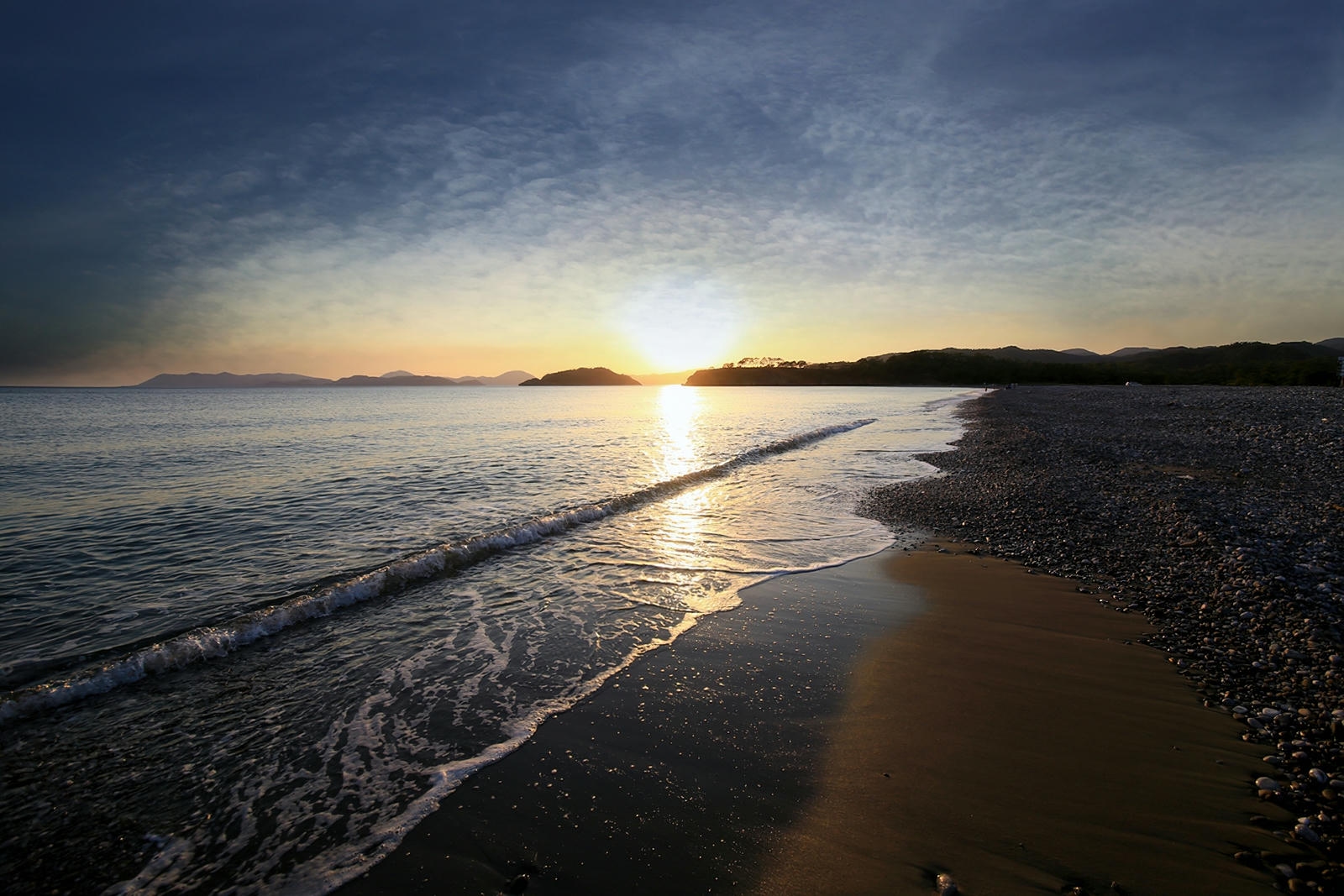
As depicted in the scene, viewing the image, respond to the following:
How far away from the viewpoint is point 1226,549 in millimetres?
8750

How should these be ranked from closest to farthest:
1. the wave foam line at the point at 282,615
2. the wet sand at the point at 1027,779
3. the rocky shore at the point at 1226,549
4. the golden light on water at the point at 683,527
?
the wet sand at the point at 1027,779, the rocky shore at the point at 1226,549, the wave foam line at the point at 282,615, the golden light on water at the point at 683,527

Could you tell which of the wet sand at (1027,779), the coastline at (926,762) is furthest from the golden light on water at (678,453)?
the wet sand at (1027,779)

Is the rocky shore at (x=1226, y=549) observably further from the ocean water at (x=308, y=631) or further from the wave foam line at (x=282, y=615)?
the wave foam line at (x=282, y=615)

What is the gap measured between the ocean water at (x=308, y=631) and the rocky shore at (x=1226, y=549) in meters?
3.50

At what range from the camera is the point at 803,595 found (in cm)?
898

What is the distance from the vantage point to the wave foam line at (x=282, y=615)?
21.1 ft

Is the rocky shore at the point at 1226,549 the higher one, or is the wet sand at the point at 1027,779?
the rocky shore at the point at 1226,549

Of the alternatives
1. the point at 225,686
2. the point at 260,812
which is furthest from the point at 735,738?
the point at 225,686

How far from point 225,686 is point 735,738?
20.0ft

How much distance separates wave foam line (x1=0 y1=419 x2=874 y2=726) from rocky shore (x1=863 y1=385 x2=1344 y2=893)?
29.1 feet

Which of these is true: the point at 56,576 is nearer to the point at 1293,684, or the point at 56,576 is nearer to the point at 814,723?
the point at 814,723

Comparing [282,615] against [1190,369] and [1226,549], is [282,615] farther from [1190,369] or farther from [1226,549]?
[1190,369]

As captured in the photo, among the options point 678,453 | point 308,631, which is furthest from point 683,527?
point 678,453

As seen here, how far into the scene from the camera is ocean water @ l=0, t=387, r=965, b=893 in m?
4.43
